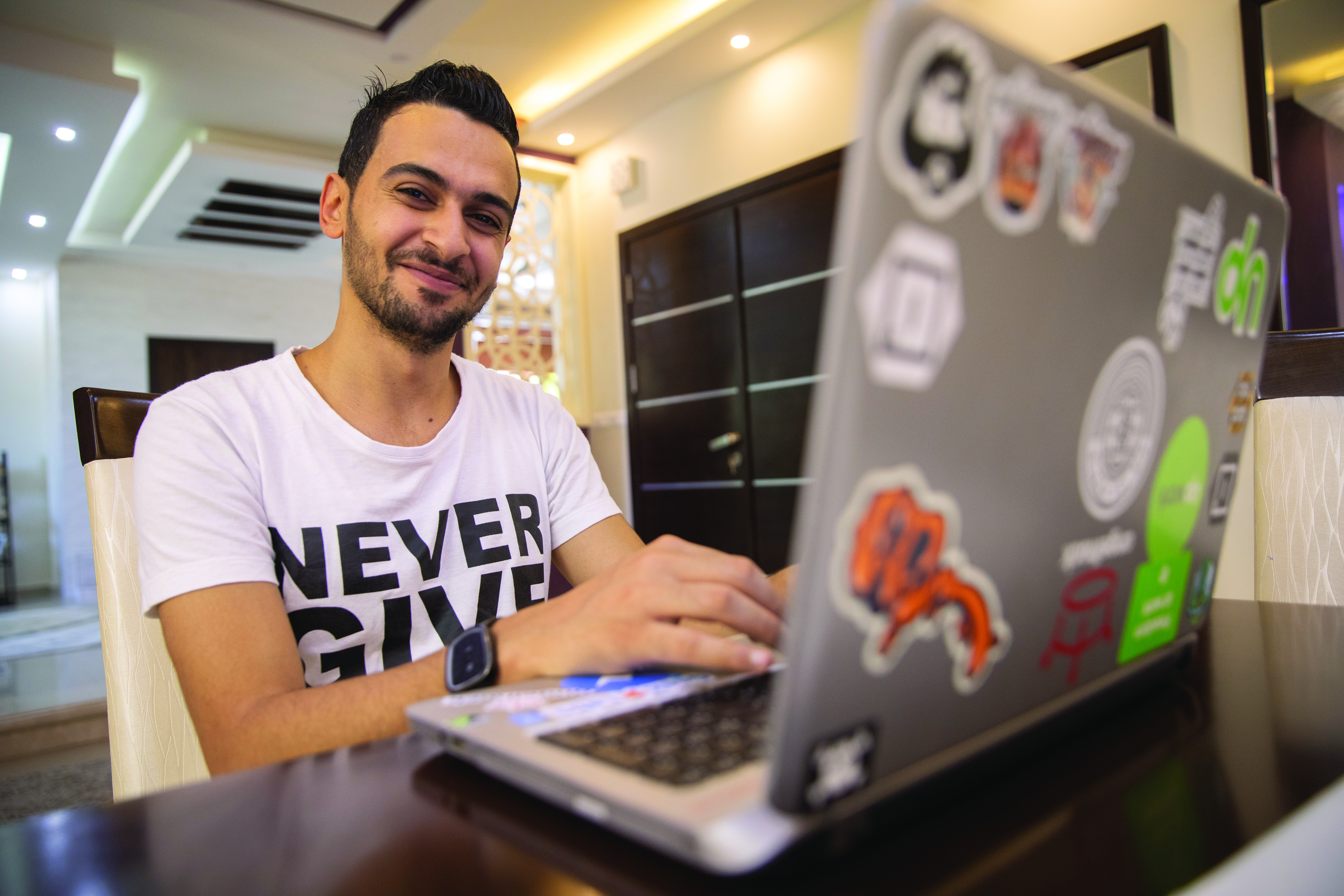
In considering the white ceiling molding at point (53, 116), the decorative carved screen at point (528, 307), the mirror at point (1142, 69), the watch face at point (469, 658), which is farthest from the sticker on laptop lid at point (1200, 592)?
the white ceiling molding at point (53, 116)

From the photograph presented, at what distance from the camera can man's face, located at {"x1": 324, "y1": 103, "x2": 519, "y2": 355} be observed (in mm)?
1118

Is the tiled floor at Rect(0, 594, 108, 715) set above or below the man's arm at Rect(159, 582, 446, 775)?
below

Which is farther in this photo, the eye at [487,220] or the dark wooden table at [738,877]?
the eye at [487,220]

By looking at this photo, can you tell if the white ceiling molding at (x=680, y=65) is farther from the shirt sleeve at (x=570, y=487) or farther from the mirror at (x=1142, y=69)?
the shirt sleeve at (x=570, y=487)

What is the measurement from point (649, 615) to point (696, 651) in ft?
0.20

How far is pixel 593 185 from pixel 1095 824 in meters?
5.19

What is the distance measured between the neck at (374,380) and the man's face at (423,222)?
16 millimetres

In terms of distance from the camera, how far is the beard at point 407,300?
3.65ft

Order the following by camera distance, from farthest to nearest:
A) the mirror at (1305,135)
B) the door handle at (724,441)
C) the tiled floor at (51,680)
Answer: the door handle at (724,441) → the tiled floor at (51,680) → the mirror at (1305,135)

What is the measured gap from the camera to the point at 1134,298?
36cm

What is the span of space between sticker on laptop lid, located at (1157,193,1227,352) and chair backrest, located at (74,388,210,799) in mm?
863

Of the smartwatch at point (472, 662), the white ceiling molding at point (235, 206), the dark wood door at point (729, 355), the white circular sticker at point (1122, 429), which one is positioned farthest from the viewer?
the white ceiling molding at point (235, 206)

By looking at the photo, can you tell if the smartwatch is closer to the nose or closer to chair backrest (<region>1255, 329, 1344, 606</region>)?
the nose

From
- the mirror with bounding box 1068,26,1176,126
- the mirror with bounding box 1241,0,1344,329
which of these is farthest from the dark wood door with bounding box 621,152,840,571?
the mirror with bounding box 1241,0,1344,329
